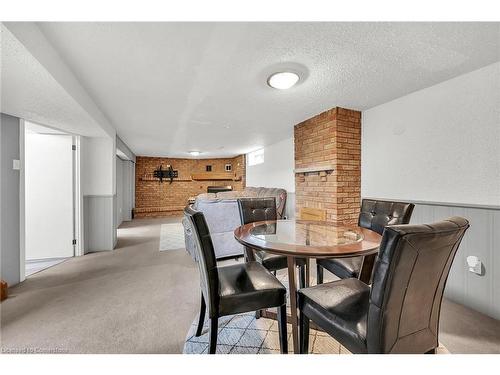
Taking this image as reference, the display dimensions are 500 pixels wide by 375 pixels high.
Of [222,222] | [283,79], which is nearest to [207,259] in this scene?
[283,79]

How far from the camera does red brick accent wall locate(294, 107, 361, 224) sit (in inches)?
118

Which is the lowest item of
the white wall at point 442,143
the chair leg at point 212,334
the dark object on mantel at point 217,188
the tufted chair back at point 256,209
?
the chair leg at point 212,334

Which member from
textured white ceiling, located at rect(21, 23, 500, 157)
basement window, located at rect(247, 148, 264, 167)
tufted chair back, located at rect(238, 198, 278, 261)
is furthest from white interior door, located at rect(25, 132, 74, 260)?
basement window, located at rect(247, 148, 264, 167)

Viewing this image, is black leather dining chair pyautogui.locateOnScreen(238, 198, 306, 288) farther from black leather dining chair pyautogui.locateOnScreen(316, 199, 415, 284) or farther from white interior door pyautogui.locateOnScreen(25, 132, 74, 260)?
white interior door pyautogui.locateOnScreen(25, 132, 74, 260)

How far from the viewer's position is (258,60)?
1.80m

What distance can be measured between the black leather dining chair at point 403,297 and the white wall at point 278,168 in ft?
12.2

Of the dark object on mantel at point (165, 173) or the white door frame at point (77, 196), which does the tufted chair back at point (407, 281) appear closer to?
the white door frame at point (77, 196)

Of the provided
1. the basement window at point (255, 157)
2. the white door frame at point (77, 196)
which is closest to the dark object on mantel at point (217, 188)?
the basement window at point (255, 157)

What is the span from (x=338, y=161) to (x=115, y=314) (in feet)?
9.82

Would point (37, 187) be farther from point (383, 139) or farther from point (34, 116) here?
point (383, 139)

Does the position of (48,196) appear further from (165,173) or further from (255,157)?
(165,173)

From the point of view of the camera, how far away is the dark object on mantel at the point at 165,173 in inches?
318

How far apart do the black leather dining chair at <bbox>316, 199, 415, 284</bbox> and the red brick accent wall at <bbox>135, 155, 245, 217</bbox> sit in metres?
5.71
